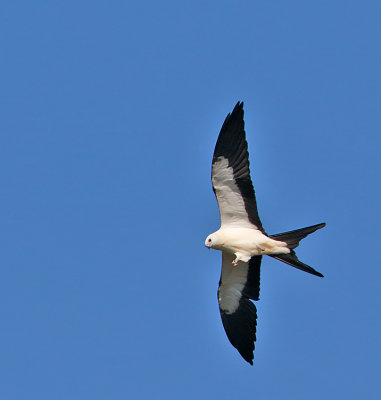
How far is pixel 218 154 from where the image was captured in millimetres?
13945

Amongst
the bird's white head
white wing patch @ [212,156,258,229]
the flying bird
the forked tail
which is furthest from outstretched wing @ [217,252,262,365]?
the forked tail

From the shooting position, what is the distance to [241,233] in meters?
14.3

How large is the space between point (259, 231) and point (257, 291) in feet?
5.27

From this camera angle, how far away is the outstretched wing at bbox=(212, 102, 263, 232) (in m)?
13.9

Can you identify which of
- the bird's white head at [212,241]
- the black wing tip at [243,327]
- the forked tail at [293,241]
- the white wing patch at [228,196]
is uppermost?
the white wing patch at [228,196]

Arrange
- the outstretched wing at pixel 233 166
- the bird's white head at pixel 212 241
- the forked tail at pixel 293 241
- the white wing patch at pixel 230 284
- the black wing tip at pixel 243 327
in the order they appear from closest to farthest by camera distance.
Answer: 1. the forked tail at pixel 293 241
2. the outstretched wing at pixel 233 166
3. the bird's white head at pixel 212 241
4. the black wing tip at pixel 243 327
5. the white wing patch at pixel 230 284

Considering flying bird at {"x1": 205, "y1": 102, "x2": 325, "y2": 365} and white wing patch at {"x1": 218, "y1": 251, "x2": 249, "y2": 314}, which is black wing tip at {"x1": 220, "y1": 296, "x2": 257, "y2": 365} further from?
white wing patch at {"x1": 218, "y1": 251, "x2": 249, "y2": 314}

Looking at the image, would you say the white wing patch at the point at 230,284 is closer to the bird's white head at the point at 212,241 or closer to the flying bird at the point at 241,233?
the flying bird at the point at 241,233

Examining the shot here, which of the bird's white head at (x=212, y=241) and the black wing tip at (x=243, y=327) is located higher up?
the bird's white head at (x=212, y=241)

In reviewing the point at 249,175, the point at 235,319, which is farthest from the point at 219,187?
the point at 235,319

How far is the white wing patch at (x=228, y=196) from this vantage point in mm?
13979

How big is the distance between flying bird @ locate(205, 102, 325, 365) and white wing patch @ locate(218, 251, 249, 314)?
19 mm

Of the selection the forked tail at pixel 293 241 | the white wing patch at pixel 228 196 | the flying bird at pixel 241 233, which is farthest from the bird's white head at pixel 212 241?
the forked tail at pixel 293 241

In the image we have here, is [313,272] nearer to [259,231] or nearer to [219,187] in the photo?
[259,231]
